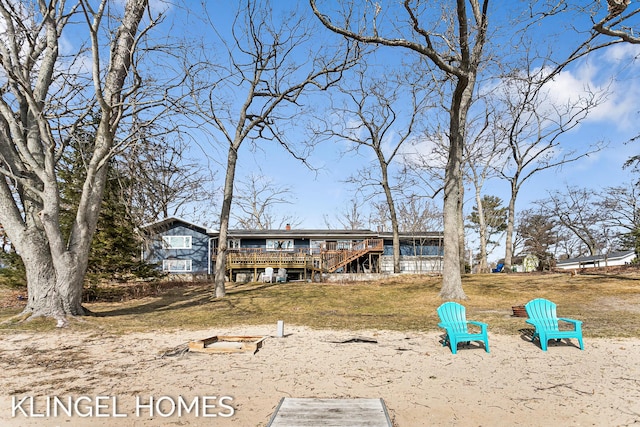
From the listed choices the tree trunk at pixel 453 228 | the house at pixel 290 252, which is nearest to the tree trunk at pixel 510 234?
the house at pixel 290 252

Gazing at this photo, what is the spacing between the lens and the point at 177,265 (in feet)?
93.4

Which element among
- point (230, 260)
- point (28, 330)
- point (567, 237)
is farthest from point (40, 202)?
point (567, 237)

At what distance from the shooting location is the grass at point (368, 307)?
31.2ft

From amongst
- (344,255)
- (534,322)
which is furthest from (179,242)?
(534,322)

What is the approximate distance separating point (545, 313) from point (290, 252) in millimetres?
19165

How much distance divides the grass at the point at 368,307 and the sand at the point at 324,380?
180cm

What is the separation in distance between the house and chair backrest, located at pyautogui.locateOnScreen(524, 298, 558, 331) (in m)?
Answer: 17.4

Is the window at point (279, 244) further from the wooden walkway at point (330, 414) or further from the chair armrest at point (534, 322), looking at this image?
the wooden walkway at point (330, 414)

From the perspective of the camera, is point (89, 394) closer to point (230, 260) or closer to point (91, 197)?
point (91, 197)

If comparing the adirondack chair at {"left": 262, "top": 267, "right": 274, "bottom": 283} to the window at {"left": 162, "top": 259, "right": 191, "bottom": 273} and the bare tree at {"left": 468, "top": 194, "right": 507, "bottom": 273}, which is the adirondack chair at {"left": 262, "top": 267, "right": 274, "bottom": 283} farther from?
the bare tree at {"left": 468, "top": 194, "right": 507, "bottom": 273}

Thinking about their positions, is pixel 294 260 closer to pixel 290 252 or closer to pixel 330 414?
pixel 290 252

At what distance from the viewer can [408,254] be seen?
3266cm

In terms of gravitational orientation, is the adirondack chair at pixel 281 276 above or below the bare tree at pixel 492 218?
below

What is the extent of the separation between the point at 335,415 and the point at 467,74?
38.3 feet
